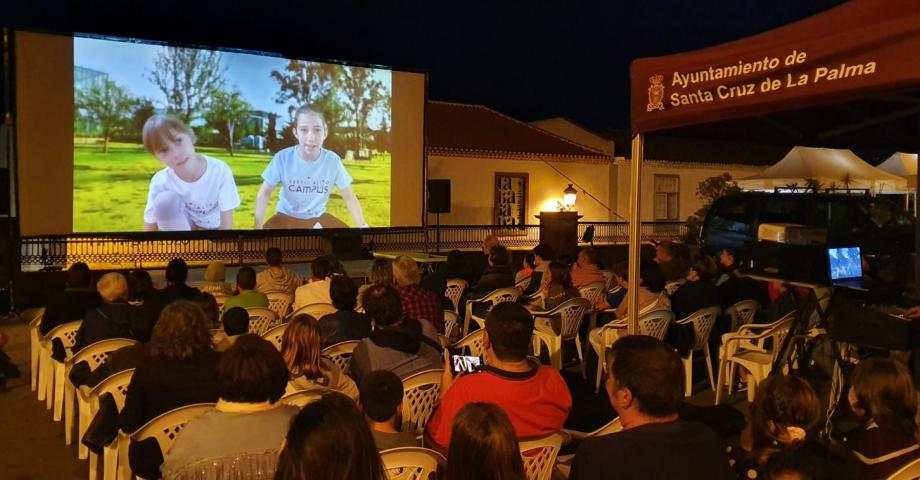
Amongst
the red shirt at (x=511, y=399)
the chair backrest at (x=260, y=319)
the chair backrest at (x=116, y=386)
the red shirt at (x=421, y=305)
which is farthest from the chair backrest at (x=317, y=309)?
the red shirt at (x=511, y=399)

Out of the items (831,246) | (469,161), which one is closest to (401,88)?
(469,161)

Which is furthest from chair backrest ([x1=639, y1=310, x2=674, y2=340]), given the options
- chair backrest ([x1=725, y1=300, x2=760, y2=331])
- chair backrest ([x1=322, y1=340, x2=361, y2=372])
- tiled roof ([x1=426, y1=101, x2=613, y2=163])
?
tiled roof ([x1=426, y1=101, x2=613, y2=163])

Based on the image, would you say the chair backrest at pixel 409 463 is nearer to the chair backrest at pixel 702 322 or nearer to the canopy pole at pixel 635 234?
the canopy pole at pixel 635 234

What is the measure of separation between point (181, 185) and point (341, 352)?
902cm

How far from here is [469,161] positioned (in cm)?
1869

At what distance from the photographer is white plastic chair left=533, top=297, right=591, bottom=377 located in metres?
5.65

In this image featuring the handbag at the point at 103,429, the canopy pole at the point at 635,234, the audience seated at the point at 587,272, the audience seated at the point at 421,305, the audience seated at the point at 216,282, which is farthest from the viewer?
the audience seated at the point at 587,272

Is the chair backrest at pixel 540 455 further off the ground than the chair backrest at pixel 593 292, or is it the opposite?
the chair backrest at pixel 593 292

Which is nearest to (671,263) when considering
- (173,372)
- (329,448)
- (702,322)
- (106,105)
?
(702,322)

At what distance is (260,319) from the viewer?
16.6ft

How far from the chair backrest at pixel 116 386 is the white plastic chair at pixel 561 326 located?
3.28m

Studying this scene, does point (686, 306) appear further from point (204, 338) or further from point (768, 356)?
point (204, 338)

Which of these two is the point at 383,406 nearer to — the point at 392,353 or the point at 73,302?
the point at 392,353

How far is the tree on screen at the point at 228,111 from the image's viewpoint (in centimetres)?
1217
